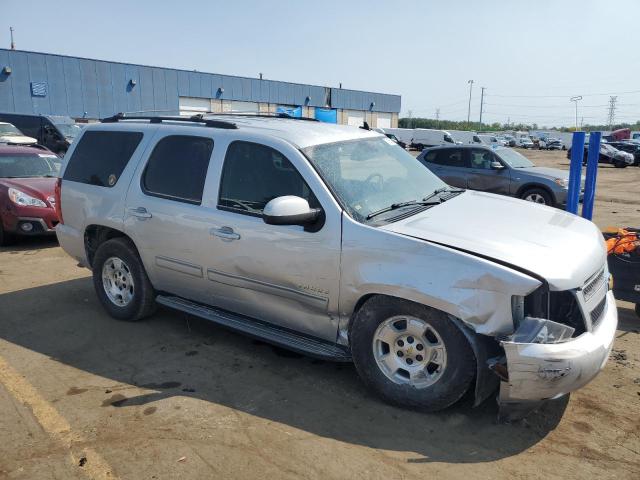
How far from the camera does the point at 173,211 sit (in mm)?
4613

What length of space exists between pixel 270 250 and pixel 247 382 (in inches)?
39.4

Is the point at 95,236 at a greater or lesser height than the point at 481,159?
lesser

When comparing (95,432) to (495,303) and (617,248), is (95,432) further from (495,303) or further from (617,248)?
(617,248)

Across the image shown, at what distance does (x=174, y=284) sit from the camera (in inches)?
191

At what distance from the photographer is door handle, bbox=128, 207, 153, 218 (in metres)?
4.82

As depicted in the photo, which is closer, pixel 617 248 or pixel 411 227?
pixel 411 227

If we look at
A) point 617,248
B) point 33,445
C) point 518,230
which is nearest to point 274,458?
point 33,445

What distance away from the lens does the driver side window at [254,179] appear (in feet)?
13.3

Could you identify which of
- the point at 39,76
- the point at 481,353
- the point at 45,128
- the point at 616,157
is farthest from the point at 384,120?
the point at 481,353

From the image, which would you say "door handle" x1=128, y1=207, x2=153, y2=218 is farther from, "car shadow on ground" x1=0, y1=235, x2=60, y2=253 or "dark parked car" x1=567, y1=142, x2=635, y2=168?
"dark parked car" x1=567, y1=142, x2=635, y2=168

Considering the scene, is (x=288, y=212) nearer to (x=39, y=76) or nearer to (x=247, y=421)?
(x=247, y=421)

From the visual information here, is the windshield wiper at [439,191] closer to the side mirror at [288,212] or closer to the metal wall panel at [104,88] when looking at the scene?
the side mirror at [288,212]

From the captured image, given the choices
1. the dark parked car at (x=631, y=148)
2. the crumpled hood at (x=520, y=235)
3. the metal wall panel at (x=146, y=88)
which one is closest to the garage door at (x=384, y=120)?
the dark parked car at (x=631, y=148)

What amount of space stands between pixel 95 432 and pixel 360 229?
2.12 metres
